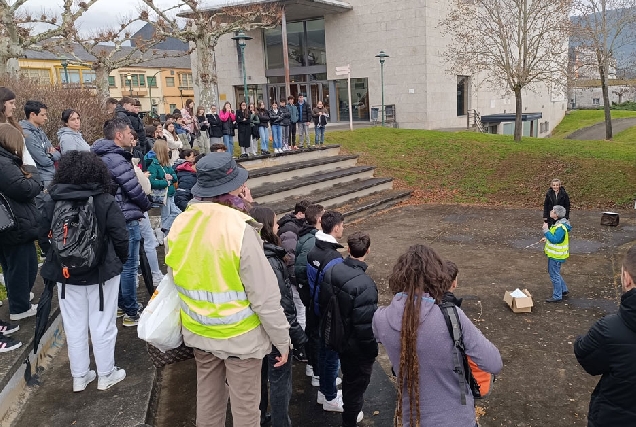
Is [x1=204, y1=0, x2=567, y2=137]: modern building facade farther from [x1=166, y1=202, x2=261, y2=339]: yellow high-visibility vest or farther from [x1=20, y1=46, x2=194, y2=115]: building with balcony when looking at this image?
[x1=20, y1=46, x2=194, y2=115]: building with balcony

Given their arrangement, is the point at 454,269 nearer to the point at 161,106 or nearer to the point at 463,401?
the point at 463,401

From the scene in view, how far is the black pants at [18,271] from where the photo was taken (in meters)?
4.57

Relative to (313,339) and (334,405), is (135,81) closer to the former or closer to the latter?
(313,339)

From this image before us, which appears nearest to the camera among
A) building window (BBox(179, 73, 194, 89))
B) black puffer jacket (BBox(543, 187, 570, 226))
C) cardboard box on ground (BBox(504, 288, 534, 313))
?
cardboard box on ground (BBox(504, 288, 534, 313))

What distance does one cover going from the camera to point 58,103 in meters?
10.2

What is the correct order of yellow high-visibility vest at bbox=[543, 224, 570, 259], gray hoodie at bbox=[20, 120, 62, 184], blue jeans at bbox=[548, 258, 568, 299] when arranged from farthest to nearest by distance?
blue jeans at bbox=[548, 258, 568, 299], yellow high-visibility vest at bbox=[543, 224, 570, 259], gray hoodie at bbox=[20, 120, 62, 184]

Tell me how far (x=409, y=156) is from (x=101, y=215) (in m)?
15.0

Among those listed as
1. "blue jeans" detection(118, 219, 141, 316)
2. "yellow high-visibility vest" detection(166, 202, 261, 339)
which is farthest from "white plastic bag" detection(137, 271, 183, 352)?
"blue jeans" detection(118, 219, 141, 316)

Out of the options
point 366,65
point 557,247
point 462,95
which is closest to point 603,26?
point 462,95

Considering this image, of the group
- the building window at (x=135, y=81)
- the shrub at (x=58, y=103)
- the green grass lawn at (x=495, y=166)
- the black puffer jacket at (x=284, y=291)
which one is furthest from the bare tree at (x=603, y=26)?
the building window at (x=135, y=81)

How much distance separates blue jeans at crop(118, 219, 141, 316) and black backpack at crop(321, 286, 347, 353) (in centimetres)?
249

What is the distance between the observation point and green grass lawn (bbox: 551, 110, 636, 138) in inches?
1445

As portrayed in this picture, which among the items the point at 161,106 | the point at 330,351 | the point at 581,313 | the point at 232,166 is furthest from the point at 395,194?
the point at 161,106

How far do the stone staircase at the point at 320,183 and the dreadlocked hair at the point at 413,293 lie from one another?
886 centimetres
